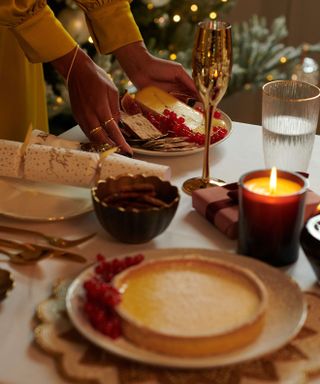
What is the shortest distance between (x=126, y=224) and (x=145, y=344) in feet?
0.84

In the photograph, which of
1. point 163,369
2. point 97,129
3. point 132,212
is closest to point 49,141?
point 97,129

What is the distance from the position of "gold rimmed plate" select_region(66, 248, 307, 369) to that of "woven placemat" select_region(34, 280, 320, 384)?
0.02m

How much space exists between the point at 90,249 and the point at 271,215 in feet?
0.87

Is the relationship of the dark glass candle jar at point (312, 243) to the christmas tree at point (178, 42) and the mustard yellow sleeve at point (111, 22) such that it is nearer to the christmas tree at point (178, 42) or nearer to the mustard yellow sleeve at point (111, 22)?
the mustard yellow sleeve at point (111, 22)

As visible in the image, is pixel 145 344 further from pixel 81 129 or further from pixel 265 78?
pixel 265 78

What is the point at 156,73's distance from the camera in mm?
1511

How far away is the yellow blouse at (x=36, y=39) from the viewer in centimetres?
135

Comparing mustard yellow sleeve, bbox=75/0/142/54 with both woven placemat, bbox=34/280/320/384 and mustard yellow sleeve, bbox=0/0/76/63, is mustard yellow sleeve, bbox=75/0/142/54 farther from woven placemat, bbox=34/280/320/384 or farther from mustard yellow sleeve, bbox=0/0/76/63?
woven placemat, bbox=34/280/320/384

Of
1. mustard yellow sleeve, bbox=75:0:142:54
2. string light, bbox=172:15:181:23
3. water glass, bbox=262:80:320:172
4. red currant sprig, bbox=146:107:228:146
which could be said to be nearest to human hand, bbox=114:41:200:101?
mustard yellow sleeve, bbox=75:0:142:54

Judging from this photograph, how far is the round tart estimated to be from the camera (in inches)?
29.1

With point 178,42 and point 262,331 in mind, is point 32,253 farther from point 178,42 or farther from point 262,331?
point 178,42

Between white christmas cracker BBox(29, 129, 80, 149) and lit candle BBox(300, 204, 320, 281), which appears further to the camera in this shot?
white christmas cracker BBox(29, 129, 80, 149)

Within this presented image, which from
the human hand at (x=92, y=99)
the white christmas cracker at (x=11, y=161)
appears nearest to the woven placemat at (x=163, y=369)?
the white christmas cracker at (x=11, y=161)

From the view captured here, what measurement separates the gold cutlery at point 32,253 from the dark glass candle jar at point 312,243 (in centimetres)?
30
